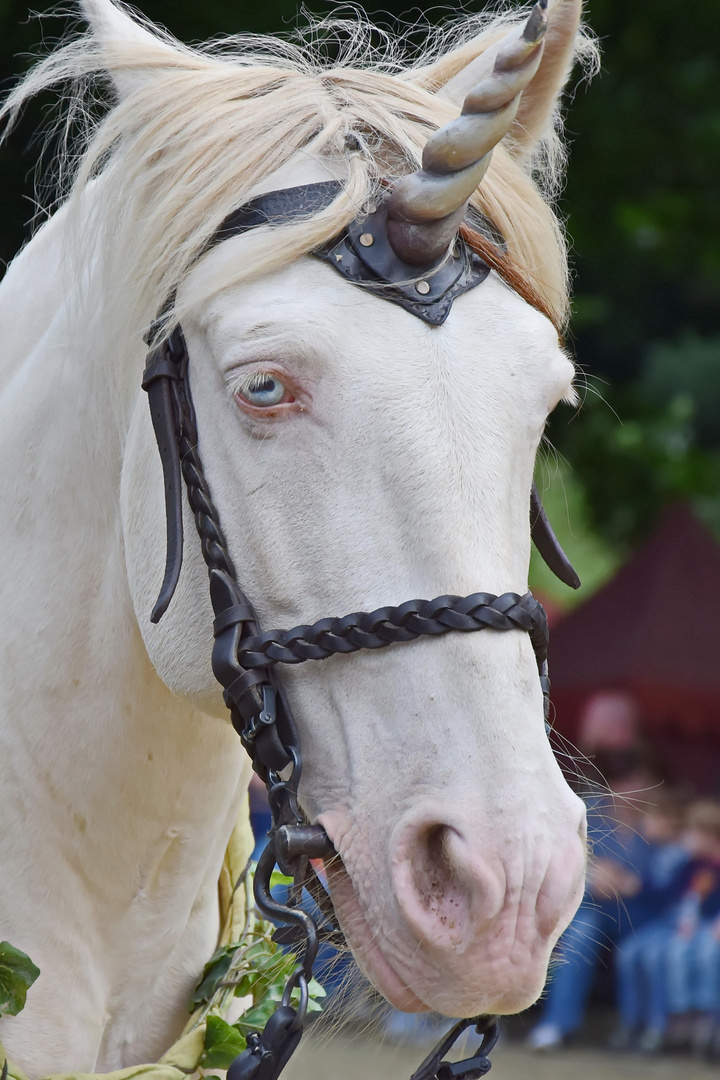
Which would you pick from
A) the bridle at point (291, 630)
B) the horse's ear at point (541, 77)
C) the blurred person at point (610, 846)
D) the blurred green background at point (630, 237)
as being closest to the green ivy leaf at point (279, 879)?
A: the bridle at point (291, 630)

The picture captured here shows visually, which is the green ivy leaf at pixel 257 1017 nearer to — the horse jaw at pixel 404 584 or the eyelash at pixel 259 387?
the horse jaw at pixel 404 584

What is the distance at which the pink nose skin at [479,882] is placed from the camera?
1.27 meters

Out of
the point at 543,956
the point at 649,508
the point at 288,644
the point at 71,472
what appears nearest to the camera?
the point at 543,956

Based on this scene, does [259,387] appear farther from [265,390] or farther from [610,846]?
[610,846]

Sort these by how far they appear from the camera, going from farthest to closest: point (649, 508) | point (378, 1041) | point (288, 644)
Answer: point (649, 508) < point (378, 1041) < point (288, 644)

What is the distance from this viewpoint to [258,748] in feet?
4.81

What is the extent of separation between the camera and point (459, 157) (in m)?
1.48

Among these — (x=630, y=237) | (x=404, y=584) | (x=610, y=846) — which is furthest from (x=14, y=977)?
(x=610, y=846)

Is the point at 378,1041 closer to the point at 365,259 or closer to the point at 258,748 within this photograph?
the point at 258,748

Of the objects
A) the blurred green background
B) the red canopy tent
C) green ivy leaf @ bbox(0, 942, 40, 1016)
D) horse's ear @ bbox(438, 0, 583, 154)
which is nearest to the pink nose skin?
green ivy leaf @ bbox(0, 942, 40, 1016)

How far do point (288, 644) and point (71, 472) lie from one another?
56 centimetres

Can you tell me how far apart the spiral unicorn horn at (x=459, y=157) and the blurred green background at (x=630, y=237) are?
2260mm

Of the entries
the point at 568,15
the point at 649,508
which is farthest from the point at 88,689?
the point at 649,508

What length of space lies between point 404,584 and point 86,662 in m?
0.62
